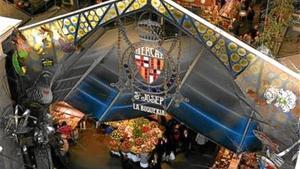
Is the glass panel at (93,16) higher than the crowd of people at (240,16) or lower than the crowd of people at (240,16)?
higher

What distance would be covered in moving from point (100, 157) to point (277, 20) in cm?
539

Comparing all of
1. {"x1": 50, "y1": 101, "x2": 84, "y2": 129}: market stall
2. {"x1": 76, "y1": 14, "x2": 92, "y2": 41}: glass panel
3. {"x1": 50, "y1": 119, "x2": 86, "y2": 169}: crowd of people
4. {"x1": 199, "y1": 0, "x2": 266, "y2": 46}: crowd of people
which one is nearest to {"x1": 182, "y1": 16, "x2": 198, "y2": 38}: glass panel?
{"x1": 76, "y1": 14, "x2": 92, "y2": 41}: glass panel

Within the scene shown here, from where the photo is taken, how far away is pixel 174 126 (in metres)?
12.3

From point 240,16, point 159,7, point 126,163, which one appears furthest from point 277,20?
point 159,7

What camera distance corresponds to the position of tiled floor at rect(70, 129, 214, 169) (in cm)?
1254

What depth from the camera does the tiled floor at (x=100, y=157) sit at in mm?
12539

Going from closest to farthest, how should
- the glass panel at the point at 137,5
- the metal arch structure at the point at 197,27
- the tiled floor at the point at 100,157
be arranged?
1. the metal arch structure at the point at 197,27
2. the glass panel at the point at 137,5
3. the tiled floor at the point at 100,157

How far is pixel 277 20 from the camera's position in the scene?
13055mm

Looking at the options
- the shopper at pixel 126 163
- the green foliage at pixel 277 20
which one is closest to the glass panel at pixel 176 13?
the green foliage at pixel 277 20

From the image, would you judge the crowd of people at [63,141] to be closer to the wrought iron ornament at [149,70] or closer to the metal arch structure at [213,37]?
the wrought iron ornament at [149,70]

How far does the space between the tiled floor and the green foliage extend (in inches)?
115

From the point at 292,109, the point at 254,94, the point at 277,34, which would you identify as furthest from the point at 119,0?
the point at 277,34

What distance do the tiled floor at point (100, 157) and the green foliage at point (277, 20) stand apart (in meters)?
2.92

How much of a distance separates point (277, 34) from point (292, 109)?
495 centimetres
